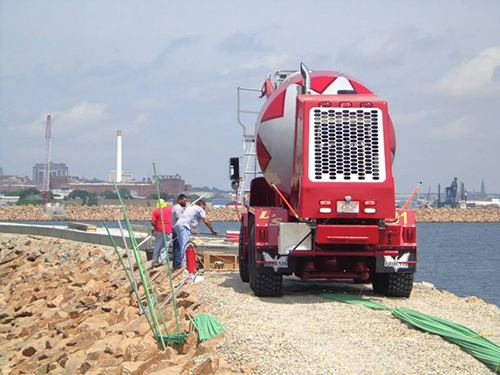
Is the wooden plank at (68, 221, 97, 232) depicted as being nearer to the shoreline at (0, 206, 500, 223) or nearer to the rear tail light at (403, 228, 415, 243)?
the rear tail light at (403, 228, 415, 243)

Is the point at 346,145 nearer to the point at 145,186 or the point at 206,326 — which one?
the point at 206,326

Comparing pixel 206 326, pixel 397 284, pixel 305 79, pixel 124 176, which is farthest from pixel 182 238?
pixel 124 176

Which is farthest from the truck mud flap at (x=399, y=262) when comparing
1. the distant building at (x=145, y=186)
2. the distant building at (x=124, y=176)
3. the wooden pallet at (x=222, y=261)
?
the distant building at (x=124, y=176)

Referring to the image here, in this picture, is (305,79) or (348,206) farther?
(305,79)

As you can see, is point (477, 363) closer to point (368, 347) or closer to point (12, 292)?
point (368, 347)

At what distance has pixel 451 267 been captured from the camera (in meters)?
34.7

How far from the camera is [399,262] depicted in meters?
11.9

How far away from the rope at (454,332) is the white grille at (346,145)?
202 cm

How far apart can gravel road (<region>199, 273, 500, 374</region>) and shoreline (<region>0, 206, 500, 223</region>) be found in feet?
267

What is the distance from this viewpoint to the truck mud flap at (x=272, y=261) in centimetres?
1192

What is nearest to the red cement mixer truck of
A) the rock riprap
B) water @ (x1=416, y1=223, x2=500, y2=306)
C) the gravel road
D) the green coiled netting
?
the gravel road

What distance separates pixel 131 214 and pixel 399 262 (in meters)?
92.8

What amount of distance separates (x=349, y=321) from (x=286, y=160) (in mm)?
3404

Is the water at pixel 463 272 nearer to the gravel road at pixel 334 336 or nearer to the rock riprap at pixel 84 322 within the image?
the gravel road at pixel 334 336
